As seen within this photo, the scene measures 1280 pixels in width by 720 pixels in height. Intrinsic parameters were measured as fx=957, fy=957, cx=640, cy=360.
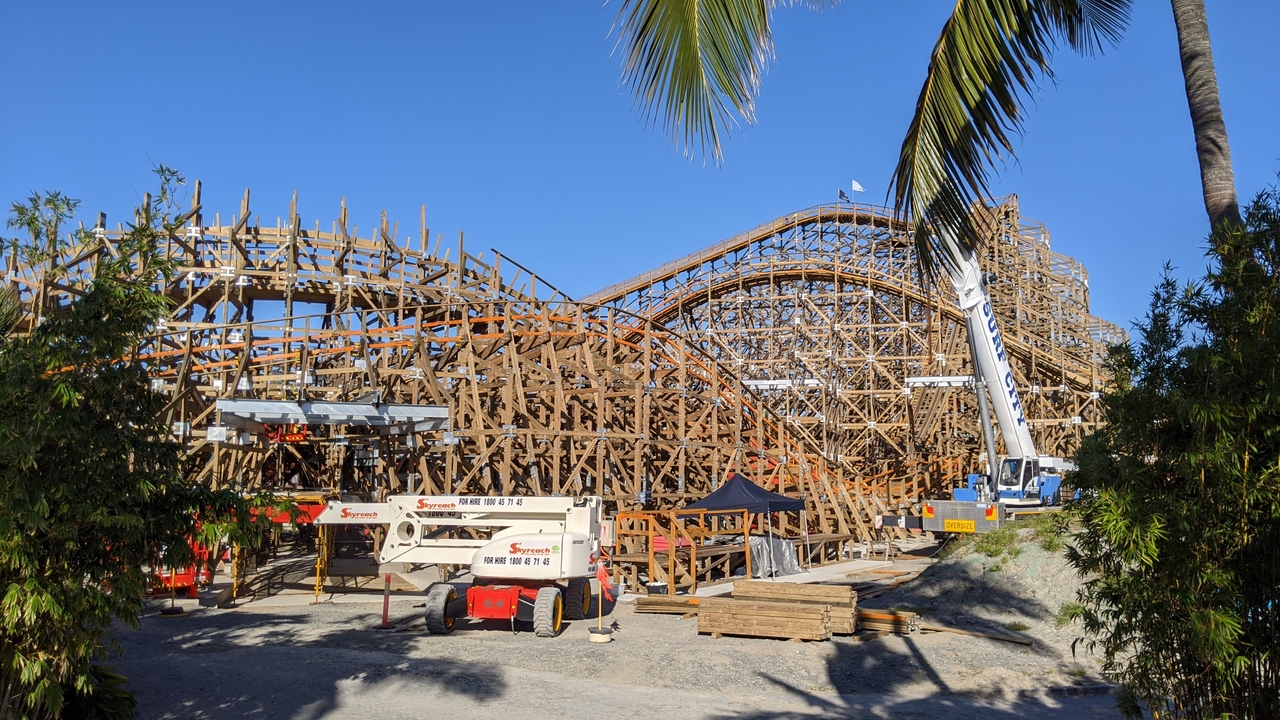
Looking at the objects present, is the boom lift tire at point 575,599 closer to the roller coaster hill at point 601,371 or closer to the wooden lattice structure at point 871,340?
the roller coaster hill at point 601,371

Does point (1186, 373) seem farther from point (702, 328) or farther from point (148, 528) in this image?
point (702, 328)

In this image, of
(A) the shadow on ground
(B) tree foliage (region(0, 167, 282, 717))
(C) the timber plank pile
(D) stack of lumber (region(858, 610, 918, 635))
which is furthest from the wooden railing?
(B) tree foliage (region(0, 167, 282, 717))

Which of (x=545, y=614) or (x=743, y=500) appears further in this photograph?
(x=743, y=500)

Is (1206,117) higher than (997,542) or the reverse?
higher

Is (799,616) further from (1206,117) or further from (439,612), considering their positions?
(1206,117)

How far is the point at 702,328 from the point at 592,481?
1277 centimetres

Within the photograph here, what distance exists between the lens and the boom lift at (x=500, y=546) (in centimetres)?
1164

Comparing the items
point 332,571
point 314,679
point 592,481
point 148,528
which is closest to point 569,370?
point 592,481

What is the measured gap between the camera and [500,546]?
38.7 feet

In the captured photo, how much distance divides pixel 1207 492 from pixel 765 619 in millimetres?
7555

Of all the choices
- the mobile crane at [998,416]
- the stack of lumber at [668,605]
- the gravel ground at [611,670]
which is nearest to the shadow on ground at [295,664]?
the gravel ground at [611,670]

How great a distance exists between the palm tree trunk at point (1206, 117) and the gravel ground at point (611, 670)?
5.27 m

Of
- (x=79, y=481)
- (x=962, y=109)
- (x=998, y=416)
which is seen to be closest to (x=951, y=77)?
(x=962, y=109)

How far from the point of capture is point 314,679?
356 inches
